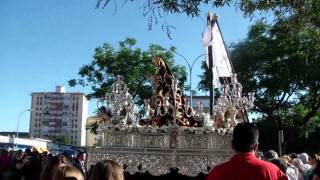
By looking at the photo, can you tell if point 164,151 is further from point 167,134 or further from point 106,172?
point 106,172

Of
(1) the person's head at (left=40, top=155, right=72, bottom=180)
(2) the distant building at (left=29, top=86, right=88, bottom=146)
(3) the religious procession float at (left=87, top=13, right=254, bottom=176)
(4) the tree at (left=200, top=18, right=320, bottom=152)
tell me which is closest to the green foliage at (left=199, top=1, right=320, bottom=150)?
(4) the tree at (left=200, top=18, right=320, bottom=152)

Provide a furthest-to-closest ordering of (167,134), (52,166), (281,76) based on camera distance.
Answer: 1. (281,76)
2. (167,134)
3. (52,166)

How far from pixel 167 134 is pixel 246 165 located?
16.8 ft

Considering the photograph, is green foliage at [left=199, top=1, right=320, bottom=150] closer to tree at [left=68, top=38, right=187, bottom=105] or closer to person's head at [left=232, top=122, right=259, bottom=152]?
tree at [left=68, top=38, right=187, bottom=105]

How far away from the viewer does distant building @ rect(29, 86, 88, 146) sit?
114062 millimetres

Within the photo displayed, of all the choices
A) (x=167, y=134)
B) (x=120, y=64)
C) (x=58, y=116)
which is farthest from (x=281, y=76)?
(x=58, y=116)

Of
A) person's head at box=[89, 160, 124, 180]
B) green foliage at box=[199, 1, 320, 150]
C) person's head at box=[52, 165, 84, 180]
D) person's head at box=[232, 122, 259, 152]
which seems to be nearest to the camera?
person's head at box=[89, 160, 124, 180]

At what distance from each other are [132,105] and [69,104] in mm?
109590

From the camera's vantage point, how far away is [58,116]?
386 ft

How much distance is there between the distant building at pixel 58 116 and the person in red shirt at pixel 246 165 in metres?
111

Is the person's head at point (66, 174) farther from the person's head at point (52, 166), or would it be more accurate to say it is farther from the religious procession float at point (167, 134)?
the religious procession float at point (167, 134)

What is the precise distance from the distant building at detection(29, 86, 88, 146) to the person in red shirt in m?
111

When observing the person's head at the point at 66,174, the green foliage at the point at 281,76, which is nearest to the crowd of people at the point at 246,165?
the person's head at the point at 66,174

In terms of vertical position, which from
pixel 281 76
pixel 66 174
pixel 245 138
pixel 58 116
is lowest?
pixel 66 174
